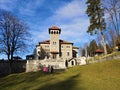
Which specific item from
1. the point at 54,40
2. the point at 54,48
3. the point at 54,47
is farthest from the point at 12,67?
the point at 54,40

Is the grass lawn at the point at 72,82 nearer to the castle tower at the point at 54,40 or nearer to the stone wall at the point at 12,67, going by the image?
Answer: the stone wall at the point at 12,67

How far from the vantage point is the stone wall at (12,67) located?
48.7 m

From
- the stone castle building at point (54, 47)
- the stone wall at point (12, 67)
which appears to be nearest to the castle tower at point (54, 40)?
the stone castle building at point (54, 47)

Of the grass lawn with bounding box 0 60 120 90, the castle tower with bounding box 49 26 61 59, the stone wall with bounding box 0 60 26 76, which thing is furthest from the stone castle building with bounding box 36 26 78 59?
the grass lawn with bounding box 0 60 120 90

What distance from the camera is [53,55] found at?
222 ft

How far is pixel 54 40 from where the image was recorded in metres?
69.4

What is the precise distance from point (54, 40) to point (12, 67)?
22400 mm

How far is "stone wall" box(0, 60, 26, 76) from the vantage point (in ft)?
160

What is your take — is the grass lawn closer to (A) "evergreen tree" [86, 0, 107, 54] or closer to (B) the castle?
(A) "evergreen tree" [86, 0, 107, 54]

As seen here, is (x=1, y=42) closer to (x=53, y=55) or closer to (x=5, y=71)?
(x=5, y=71)

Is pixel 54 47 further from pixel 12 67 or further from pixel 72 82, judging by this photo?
pixel 72 82

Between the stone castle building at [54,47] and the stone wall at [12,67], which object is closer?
the stone wall at [12,67]

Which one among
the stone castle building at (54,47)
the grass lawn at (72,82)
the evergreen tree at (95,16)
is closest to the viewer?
the grass lawn at (72,82)

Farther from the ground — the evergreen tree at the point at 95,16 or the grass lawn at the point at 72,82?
the evergreen tree at the point at 95,16
